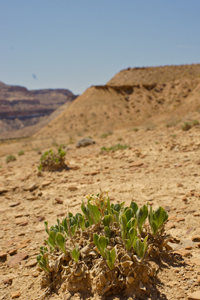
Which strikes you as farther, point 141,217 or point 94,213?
point 94,213

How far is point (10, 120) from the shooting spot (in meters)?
76.8

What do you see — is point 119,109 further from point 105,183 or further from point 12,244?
point 12,244

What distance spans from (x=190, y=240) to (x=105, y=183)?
2.40m

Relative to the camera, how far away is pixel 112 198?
3764 mm

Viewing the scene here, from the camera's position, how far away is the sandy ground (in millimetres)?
1943

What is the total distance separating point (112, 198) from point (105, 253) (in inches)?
78.8

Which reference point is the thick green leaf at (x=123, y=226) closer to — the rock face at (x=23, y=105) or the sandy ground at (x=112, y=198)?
the sandy ground at (x=112, y=198)

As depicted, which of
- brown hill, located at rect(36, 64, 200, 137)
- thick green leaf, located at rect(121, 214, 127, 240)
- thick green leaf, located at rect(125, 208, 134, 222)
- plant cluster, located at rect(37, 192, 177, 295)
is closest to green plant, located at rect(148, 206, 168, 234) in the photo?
plant cluster, located at rect(37, 192, 177, 295)

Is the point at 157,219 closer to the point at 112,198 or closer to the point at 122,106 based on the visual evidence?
the point at 112,198

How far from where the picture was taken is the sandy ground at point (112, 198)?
6.38 ft

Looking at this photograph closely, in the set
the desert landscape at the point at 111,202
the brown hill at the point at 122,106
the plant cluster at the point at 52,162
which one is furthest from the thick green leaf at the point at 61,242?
the brown hill at the point at 122,106

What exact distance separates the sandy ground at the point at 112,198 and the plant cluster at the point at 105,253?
10cm

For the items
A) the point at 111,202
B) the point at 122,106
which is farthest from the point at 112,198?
the point at 122,106

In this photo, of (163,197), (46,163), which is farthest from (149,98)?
(163,197)
